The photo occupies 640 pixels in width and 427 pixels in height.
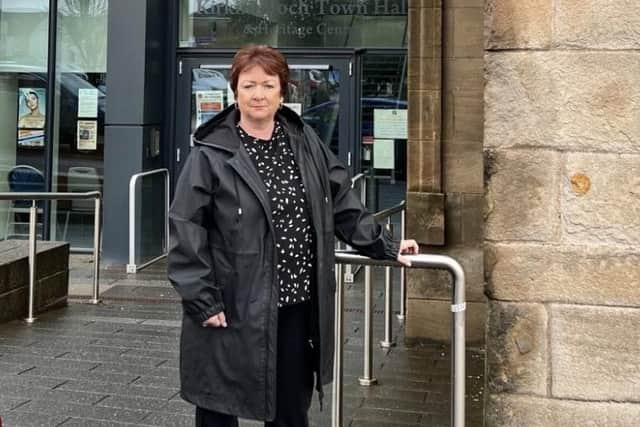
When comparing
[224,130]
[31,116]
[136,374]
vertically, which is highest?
[31,116]

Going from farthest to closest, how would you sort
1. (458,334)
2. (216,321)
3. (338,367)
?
(338,367), (458,334), (216,321)

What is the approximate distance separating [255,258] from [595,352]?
4.08ft

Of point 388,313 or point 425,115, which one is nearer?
point 388,313

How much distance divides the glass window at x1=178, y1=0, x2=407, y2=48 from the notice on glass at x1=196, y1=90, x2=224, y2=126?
2.03ft

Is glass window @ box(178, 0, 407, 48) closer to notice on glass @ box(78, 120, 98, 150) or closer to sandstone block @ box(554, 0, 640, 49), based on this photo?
notice on glass @ box(78, 120, 98, 150)

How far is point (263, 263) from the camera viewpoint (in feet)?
Result: 8.83

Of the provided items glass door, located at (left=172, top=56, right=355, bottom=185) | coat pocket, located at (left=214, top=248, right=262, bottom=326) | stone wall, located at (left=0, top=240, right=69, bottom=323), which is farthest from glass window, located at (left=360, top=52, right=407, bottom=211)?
coat pocket, located at (left=214, top=248, right=262, bottom=326)

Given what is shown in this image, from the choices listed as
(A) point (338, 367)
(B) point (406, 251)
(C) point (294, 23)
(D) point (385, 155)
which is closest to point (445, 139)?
(A) point (338, 367)

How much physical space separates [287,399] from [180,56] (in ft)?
26.8

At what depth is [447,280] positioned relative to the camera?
6.18m

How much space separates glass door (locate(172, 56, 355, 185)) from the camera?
10188 mm

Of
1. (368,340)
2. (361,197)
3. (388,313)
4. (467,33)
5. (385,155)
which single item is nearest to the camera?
(368,340)

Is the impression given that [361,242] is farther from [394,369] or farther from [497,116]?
[394,369]

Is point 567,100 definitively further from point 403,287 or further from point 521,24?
point 403,287
